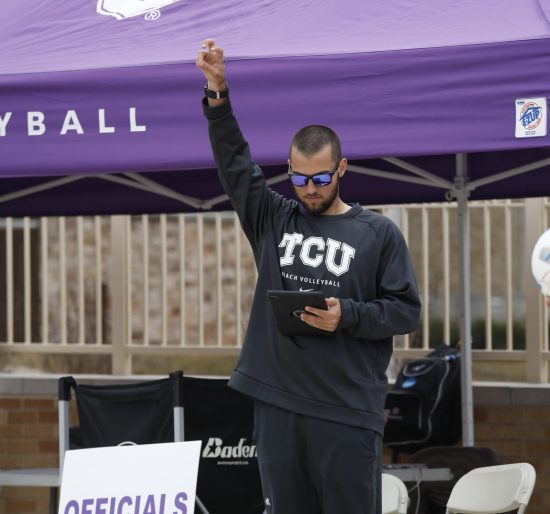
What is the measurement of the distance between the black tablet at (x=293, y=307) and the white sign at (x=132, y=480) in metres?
0.62

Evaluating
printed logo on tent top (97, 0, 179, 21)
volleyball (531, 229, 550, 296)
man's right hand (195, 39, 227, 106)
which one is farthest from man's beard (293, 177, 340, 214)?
printed logo on tent top (97, 0, 179, 21)

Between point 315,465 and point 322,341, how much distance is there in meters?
0.37

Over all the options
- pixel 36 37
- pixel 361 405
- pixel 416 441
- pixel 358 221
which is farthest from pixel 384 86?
pixel 416 441

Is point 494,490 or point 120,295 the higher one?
point 120,295

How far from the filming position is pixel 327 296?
3652 mm

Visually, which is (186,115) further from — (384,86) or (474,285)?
(474,285)

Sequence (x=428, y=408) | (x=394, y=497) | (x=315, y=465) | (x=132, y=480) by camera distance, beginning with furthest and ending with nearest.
Result: (x=428, y=408)
(x=394, y=497)
(x=132, y=480)
(x=315, y=465)

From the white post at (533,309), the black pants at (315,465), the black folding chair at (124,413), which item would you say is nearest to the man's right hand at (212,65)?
the black pants at (315,465)

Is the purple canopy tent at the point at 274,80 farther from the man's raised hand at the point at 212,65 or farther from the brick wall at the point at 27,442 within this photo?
the brick wall at the point at 27,442

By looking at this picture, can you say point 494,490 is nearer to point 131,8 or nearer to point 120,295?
point 131,8

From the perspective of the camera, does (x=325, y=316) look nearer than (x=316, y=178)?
Yes

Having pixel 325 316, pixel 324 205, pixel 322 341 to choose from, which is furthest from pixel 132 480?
pixel 324 205

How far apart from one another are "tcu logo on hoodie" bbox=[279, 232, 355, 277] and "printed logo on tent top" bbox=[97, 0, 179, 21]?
5.49 ft

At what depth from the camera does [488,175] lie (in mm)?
5996
